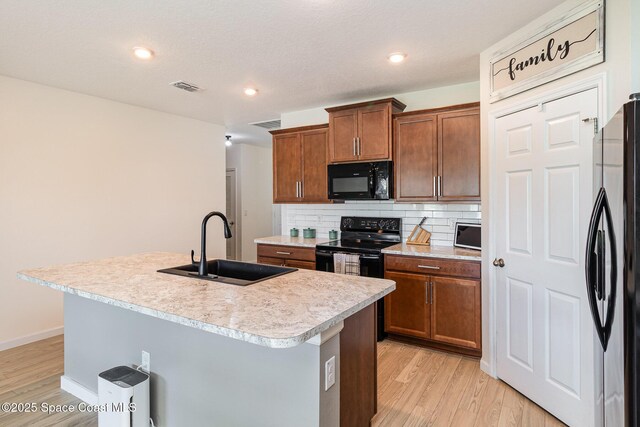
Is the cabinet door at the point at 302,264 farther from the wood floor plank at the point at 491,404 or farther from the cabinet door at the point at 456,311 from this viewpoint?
the wood floor plank at the point at 491,404

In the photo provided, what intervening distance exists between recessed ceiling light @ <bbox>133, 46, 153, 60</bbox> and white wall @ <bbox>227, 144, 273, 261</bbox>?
4.17m

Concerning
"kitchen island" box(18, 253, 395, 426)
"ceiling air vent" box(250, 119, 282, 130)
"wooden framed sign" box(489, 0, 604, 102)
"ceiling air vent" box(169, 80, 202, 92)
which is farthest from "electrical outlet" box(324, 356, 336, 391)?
"ceiling air vent" box(250, 119, 282, 130)

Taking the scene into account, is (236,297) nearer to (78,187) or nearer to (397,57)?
(397,57)

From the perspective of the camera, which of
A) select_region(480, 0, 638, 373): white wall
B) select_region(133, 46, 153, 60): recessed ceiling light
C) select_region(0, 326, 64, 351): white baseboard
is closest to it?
select_region(480, 0, 638, 373): white wall

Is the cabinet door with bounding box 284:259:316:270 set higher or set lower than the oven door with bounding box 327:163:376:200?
lower

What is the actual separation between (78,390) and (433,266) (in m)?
2.83

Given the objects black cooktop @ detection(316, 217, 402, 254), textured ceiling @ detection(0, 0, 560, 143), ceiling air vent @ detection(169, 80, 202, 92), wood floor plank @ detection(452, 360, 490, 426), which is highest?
ceiling air vent @ detection(169, 80, 202, 92)

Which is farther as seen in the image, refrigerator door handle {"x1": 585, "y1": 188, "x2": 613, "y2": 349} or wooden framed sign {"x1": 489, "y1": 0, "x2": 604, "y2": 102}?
wooden framed sign {"x1": 489, "y1": 0, "x2": 604, "y2": 102}

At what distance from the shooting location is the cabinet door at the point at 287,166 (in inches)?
168

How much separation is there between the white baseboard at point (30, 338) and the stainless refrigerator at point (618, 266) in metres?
4.41

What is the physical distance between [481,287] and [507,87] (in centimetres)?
153

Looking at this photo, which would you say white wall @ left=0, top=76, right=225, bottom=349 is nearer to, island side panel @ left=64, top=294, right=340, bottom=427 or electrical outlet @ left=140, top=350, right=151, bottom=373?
island side panel @ left=64, top=294, right=340, bottom=427

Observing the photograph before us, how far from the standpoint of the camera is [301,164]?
4.23m

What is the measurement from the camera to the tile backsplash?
3547 millimetres
